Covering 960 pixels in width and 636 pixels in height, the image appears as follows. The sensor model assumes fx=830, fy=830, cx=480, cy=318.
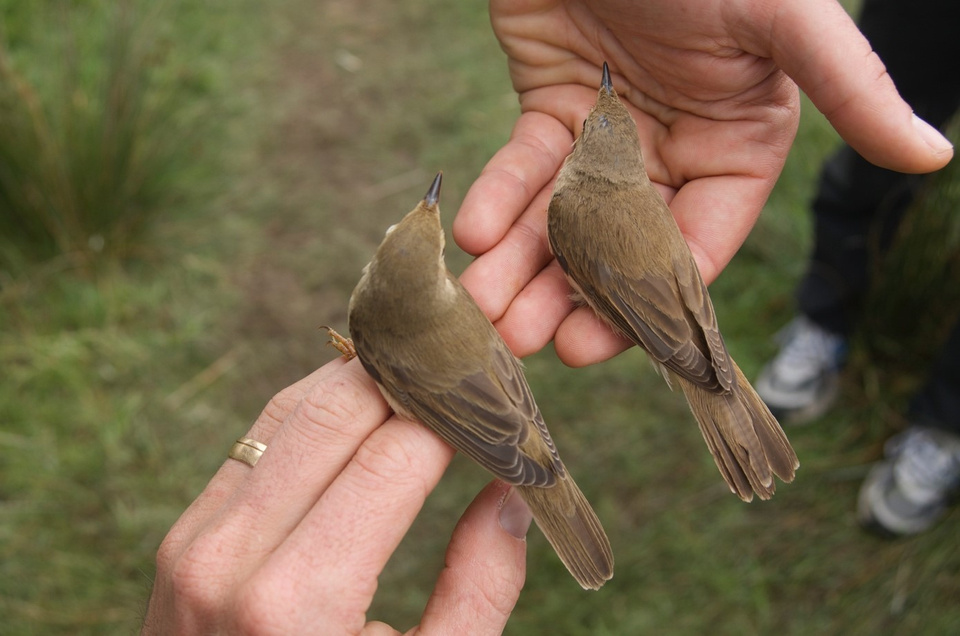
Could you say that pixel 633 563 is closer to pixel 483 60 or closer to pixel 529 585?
pixel 529 585

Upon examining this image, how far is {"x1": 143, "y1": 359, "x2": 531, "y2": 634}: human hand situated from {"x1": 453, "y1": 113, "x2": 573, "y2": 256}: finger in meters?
0.96

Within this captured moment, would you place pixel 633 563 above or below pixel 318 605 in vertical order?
below

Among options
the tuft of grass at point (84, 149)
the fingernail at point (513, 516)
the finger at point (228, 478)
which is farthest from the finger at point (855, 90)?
the tuft of grass at point (84, 149)

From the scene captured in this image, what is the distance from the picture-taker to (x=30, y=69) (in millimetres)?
5980

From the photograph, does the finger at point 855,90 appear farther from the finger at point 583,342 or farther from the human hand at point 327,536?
the human hand at point 327,536

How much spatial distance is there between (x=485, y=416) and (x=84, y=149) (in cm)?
360

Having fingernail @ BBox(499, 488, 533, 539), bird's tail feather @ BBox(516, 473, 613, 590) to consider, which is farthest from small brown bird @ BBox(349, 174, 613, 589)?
fingernail @ BBox(499, 488, 533, 539)

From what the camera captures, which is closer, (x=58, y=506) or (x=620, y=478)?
(x=58, y=506)

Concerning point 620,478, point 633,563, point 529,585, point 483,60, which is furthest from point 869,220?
point 483,60

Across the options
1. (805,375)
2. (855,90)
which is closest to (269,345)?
(805,375)

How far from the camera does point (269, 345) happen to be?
5449 mm

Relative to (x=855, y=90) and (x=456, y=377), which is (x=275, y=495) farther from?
(x=855, y=90)

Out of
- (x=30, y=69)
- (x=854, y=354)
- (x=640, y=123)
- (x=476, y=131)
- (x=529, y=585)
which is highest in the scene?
(x=640, y=123)

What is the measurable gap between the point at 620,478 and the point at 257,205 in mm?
3314
